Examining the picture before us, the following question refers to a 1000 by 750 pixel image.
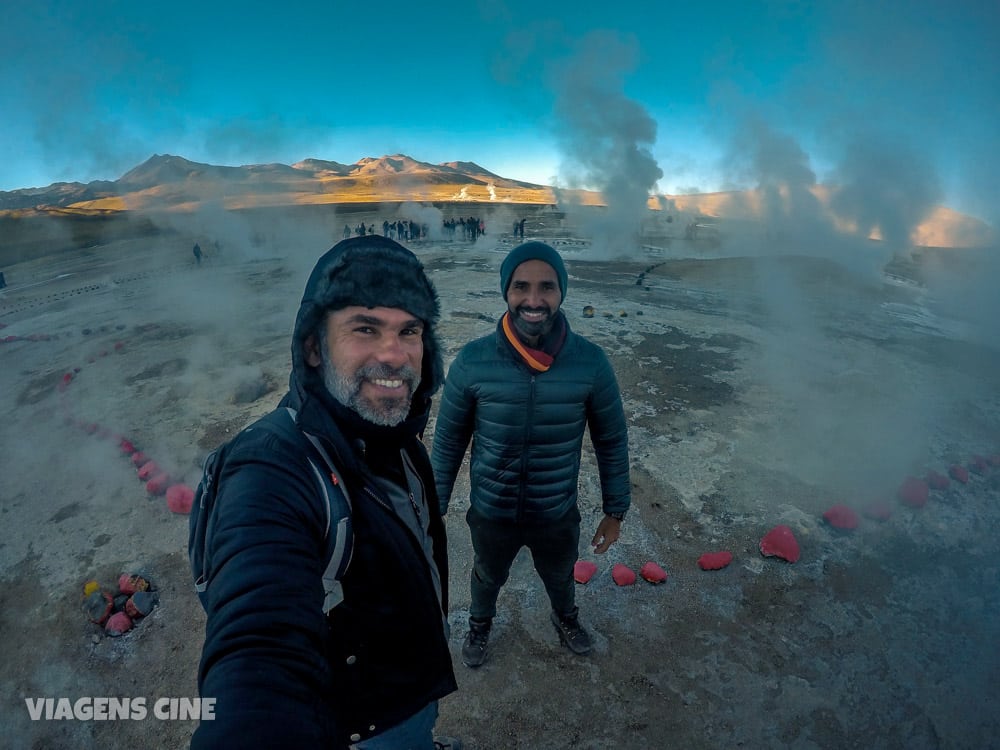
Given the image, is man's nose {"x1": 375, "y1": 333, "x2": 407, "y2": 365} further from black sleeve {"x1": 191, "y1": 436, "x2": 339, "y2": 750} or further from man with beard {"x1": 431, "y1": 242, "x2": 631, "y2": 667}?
man with beard {"x1": 431, "y1": 242, "x2": 631, "y2": 667}

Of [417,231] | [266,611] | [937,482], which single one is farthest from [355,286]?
[417,231]

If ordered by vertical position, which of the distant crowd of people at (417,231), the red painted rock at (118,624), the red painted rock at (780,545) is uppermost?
the distant crowd of people at (417,231)

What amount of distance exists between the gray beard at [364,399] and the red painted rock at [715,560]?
3373 millimetres

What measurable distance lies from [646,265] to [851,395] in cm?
1342

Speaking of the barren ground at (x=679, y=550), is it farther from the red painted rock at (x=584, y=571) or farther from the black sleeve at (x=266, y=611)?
the black sleeve at (x=266, y=611)

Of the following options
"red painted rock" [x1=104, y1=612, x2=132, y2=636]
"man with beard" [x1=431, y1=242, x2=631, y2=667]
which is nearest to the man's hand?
"man with beard" [x1=431, y1=242, x2=631, y2=667]

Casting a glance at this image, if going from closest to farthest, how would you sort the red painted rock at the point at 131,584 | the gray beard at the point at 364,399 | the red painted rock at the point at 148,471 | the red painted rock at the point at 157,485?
the gray beard at the point at 364,399
the red painted rock at the point at 131,584
the red painted rock at the point at 157,485
the red painted rock at the point at 148,471

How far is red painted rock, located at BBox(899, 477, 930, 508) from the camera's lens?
4555 millimetres

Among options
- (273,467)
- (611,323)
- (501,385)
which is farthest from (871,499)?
(611,323)

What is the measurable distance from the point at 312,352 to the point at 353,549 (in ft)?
2.28

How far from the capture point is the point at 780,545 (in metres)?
3.94

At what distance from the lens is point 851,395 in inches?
278

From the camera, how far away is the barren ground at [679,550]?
109 inches

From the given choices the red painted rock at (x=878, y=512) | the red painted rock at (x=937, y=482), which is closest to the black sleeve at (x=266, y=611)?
the red painted rock at (x=878, y=512)
